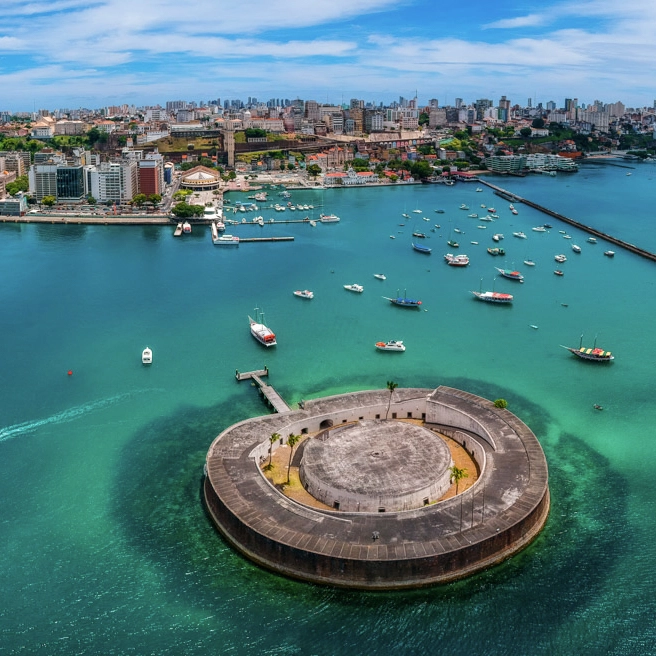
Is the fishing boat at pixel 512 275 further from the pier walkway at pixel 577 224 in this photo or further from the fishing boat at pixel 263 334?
the fishing boat at pixel 263 334

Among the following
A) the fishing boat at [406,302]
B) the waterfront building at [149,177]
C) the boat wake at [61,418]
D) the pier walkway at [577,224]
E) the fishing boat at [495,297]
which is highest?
the waterfront building at [149,177]

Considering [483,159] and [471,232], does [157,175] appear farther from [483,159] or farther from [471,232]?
[483,159]

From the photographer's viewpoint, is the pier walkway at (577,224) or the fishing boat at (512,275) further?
the pier walkway at (577,224)

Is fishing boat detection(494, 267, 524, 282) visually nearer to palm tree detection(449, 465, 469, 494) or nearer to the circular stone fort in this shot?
the circular stone fort

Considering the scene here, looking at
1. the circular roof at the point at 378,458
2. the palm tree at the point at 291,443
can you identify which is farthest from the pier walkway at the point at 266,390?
the circular roof at the point at 378,458

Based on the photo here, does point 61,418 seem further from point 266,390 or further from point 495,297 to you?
point 495,297

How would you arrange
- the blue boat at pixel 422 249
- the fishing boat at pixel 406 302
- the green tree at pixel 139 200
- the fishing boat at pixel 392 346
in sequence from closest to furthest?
the fishing boat at pixel 392 346
the fishing boat at pixel 406 302
the blue boat at pixel 422 249
the green tree at pixel 139 200

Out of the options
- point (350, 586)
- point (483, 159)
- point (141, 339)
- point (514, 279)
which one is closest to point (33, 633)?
point (350, 586)
